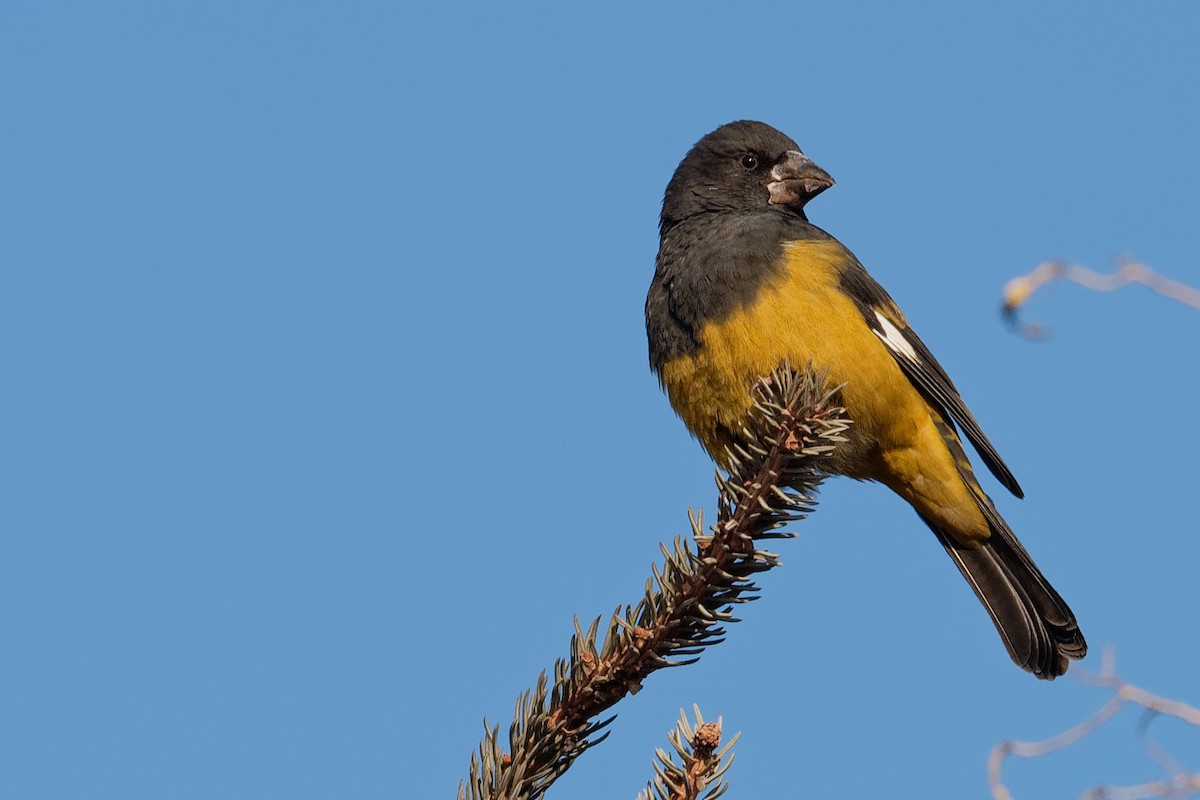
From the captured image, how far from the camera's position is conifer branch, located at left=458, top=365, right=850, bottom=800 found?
8.07ft

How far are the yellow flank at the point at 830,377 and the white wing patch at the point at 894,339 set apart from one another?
0.33ft

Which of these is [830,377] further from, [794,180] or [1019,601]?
[794,180]

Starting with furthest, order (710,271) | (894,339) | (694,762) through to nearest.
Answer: (894,339)
(710,271)
(694,762)

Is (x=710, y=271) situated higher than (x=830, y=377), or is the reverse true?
(x=710, y=271)

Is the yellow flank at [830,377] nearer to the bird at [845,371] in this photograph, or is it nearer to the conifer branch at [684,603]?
the bird at [845,371]

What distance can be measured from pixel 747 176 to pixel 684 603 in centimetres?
375

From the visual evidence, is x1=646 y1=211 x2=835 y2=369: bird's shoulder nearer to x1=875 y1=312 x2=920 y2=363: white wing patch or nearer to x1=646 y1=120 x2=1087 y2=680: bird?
x1=646 y1=120 x2=1087 y2=680: bird

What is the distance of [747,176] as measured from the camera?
612cm

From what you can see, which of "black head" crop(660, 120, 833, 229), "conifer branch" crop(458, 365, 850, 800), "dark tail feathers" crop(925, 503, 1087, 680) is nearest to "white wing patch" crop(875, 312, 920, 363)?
"dark tail feathers" crop(925, 503, 1087, 680)

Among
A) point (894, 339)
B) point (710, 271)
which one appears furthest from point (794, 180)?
point (710, 271)

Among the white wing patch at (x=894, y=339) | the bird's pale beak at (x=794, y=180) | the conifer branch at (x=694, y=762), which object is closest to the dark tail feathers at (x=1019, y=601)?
the white wing patch at (x=894, y=339)

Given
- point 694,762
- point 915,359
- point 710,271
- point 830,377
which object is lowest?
point 694,762

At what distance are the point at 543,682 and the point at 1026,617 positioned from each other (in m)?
3.12

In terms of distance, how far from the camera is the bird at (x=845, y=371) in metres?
4.66
